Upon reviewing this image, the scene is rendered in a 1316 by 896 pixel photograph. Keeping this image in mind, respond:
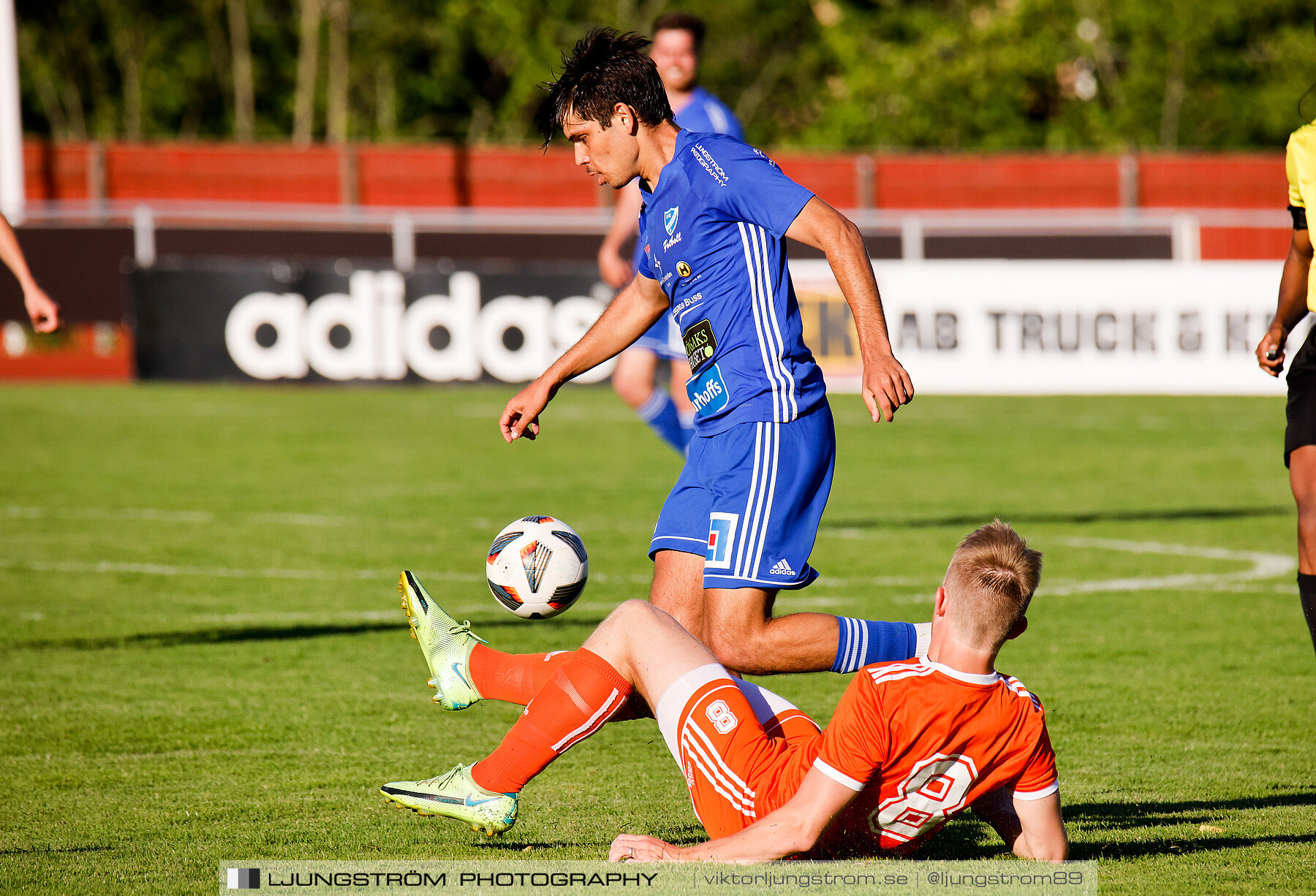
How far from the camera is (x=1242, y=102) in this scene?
127 feet

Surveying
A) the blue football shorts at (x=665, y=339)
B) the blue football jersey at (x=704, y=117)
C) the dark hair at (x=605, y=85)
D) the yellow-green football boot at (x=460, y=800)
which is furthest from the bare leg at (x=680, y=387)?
the yellow-green football boot at (x=460, y=800)

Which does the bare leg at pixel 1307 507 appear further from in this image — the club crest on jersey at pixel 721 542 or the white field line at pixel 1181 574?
the white field line at pixel 1181 574

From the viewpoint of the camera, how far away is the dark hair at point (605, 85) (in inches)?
173

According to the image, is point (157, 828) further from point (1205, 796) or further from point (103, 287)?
point (103, 287)

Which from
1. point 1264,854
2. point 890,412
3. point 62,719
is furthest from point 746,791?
point 62,719

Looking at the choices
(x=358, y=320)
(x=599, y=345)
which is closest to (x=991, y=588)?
(x=599, y=345)

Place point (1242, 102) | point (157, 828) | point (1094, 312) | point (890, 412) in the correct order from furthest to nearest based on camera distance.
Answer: point (1242, 102) → point (1094, 312) → point (157, 828) → point (890, 412)

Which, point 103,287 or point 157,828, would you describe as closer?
point 157,828

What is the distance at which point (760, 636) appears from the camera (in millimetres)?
4316

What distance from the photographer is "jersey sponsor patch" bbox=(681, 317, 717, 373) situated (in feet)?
14.6

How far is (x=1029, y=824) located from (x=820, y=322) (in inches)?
551

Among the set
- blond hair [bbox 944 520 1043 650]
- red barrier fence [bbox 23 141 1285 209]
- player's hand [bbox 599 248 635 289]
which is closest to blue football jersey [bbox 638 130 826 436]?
blond hair [bbox 944 520 1043 650]

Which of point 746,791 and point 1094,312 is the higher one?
point 1094,312

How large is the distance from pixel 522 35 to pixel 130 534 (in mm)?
33404
